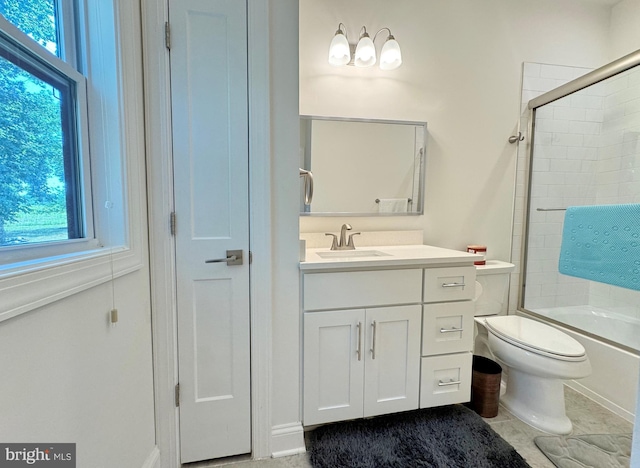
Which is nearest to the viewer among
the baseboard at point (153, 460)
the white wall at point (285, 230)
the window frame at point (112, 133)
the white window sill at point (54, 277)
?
the white window sill at point (54, 277)

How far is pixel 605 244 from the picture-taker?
2.12 feet

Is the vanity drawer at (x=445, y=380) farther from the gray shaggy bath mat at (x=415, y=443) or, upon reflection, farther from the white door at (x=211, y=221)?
the white door at (x=211, y=221)

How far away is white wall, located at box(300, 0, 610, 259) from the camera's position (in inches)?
74.7

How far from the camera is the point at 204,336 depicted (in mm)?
1291

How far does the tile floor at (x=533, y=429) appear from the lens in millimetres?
1347

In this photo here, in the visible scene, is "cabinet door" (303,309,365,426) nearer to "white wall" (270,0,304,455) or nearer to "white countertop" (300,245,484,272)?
"white wall" (270,0,304,455)

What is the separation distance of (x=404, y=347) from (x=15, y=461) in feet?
4.49

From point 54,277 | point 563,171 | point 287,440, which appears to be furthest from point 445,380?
point 563,171

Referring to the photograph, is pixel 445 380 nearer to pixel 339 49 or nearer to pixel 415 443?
pixel 415 443

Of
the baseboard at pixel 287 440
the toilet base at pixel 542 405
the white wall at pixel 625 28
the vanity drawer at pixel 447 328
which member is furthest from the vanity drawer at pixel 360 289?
the white wall at pixel 625 28

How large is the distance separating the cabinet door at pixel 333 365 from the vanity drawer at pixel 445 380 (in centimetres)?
35

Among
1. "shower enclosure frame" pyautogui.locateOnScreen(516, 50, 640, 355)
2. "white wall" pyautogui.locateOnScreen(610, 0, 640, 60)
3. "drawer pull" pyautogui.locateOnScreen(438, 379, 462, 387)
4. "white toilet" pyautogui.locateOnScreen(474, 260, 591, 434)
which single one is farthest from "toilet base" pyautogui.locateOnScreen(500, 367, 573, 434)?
"white wall" pyautogui.locateOnScreen(610, 0, 640, 60)

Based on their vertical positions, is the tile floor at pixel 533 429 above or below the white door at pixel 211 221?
below

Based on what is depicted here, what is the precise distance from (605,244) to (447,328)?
1028 mm
